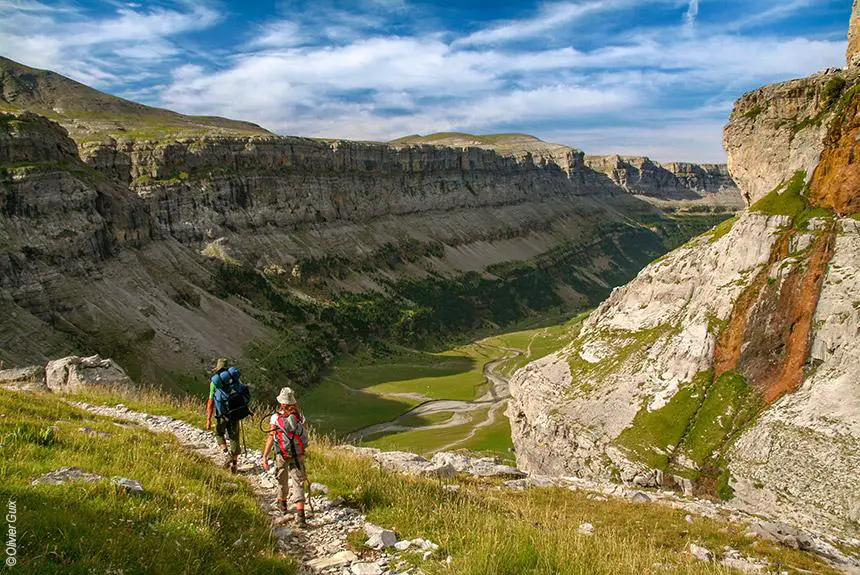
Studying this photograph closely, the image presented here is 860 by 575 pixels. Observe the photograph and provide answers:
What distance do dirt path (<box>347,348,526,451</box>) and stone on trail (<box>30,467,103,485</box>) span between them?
4798 centimetres

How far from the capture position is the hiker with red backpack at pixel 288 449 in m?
11.9

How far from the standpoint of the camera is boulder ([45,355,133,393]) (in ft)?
95.3

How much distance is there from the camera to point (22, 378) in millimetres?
29203

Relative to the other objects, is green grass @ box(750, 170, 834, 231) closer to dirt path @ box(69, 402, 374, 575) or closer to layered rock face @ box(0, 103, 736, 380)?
dirt path @ box(69, 402, 374, 575)

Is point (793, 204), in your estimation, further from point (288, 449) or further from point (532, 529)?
point (288, 449)

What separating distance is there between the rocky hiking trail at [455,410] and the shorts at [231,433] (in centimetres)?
4348

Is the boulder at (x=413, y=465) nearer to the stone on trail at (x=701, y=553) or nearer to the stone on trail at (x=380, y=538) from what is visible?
the stone on trail at (x=380, y=538)

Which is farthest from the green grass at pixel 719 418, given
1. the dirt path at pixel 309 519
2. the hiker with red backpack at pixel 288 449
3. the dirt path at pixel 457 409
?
the dirt path at pixel 457 409

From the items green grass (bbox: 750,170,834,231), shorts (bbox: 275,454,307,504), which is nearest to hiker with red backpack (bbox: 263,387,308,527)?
shorts (bbox: 275,454,307,504)

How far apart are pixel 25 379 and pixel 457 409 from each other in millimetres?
52555

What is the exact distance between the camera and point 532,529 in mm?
10656

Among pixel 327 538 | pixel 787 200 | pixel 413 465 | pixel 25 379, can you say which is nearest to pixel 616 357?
pixel 787 200

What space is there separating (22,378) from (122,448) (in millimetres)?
20412

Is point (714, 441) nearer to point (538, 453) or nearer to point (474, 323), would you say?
point (538, 453)
